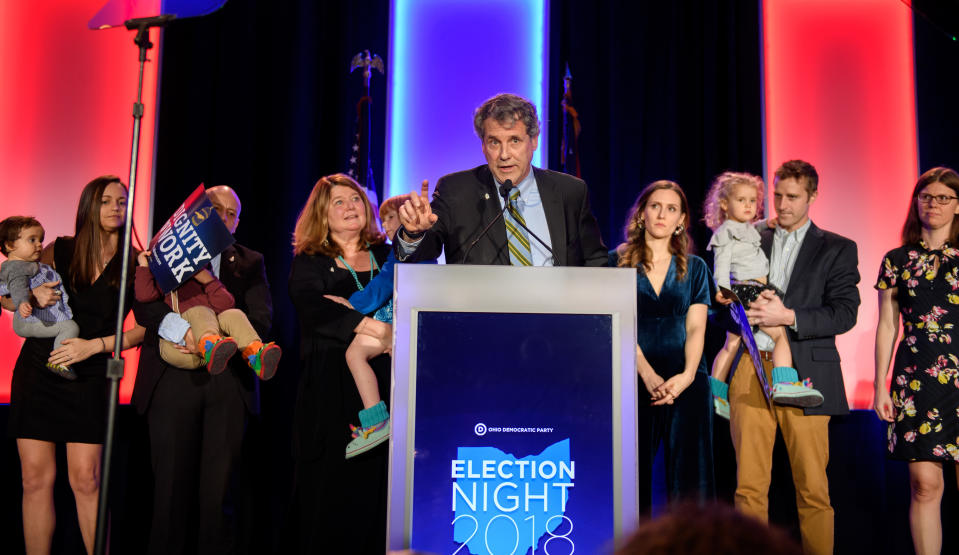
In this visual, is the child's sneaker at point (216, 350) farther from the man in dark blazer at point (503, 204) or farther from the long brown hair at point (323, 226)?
the man in dark blazer at point (503, 204)

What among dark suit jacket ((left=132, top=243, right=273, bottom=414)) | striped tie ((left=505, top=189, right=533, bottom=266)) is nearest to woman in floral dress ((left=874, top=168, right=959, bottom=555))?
striped tie ((left=505, top=189, right=533, bottom=266))

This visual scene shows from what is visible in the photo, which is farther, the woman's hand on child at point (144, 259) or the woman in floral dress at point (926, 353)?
the woman in floral dress at point (926, 353)

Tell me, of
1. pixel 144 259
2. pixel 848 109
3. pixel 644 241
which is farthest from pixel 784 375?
pixel 144 259

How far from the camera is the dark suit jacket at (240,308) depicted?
10.2ft

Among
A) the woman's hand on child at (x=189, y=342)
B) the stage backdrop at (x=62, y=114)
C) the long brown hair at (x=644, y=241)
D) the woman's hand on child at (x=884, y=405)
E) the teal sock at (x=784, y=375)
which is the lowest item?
the woman's hand on child at (x=884, y=405)

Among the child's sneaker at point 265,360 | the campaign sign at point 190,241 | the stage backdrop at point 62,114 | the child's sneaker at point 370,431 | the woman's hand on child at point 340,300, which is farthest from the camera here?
the stage backdrop at point 62,114

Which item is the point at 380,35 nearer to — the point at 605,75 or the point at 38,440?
the point at 605,75

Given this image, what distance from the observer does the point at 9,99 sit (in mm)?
4348

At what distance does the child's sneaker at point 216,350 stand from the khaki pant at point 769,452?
7.16 ft

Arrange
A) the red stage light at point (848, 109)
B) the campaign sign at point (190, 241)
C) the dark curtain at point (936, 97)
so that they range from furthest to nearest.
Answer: the red stage light at point (848, 109) < the dark curtain at point (936, 97) < the campaign sign at point (190, 241)

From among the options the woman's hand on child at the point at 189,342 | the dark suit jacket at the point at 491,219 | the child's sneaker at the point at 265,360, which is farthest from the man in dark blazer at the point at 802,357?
the woman's hand on child at the point at 189,342

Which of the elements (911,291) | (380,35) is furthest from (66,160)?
(911,291)

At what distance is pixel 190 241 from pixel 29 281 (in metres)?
0.95

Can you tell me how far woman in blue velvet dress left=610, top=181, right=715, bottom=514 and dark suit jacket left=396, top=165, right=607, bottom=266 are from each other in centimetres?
47
